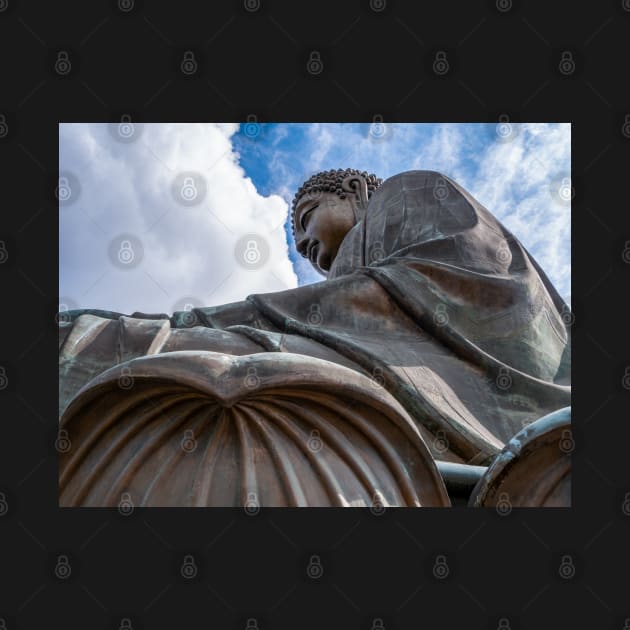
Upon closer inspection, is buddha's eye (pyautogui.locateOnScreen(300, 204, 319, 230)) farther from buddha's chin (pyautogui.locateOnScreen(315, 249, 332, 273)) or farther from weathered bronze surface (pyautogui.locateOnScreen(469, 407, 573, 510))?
weathered bronze surface (pyautogui.locateOnScreen(469, 407, 573, 510))

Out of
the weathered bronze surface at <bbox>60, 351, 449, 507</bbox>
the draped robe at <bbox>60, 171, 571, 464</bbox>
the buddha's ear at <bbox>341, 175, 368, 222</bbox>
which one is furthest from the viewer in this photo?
the buddha's ear at <bbox>341, 175, 368, 222</bbox>

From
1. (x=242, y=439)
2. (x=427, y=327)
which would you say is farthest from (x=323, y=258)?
(x=242, y=439)

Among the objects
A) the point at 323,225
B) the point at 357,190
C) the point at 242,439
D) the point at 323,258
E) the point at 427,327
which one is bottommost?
the point at 242,439

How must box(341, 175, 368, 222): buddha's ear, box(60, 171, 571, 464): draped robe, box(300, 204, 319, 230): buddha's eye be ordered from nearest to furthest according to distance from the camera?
box(60, 171, 571, 464): draped robe → box(341, 175, 368, 222): buddha's ear → box(300, 204, 319, 230): buddha's eye

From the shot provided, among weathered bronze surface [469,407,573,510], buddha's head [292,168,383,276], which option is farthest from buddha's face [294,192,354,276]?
weathered bronze surface [469,407,573,510]

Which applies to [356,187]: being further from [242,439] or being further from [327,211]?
[242,439]

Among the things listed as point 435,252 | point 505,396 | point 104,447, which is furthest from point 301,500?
point 435,252
